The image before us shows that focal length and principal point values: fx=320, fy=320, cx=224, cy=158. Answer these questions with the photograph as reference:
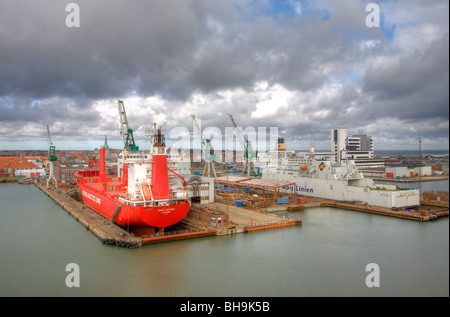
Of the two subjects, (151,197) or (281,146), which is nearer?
(151,197)

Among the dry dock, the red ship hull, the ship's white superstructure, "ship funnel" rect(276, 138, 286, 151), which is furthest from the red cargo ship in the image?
"ship funnel" rect(276, 138, 286, 151)

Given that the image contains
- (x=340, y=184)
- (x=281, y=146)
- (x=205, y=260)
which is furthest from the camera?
(x=281, y=146)

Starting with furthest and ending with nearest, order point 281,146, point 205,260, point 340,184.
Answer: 1. point 281,146
2. point 340,184
3. point 205,260

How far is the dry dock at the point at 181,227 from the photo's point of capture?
43.2 ft

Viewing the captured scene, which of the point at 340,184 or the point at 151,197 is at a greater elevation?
the point at 151,197

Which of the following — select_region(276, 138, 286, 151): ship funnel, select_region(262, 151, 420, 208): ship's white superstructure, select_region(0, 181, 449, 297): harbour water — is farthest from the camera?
select_region(276, 138, 286, 151): ship funnel

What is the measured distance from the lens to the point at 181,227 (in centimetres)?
1623

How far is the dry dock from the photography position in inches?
518

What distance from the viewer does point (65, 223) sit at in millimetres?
17984

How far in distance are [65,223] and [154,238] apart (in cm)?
776

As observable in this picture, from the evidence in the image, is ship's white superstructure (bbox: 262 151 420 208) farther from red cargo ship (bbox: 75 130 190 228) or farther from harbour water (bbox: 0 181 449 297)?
red cargo ship (bbox: 75 130 190 228)

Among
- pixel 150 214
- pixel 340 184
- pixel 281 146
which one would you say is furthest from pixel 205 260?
pixel 281 146

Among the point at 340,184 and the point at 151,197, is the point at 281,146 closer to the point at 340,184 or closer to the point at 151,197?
the point at 340,184
